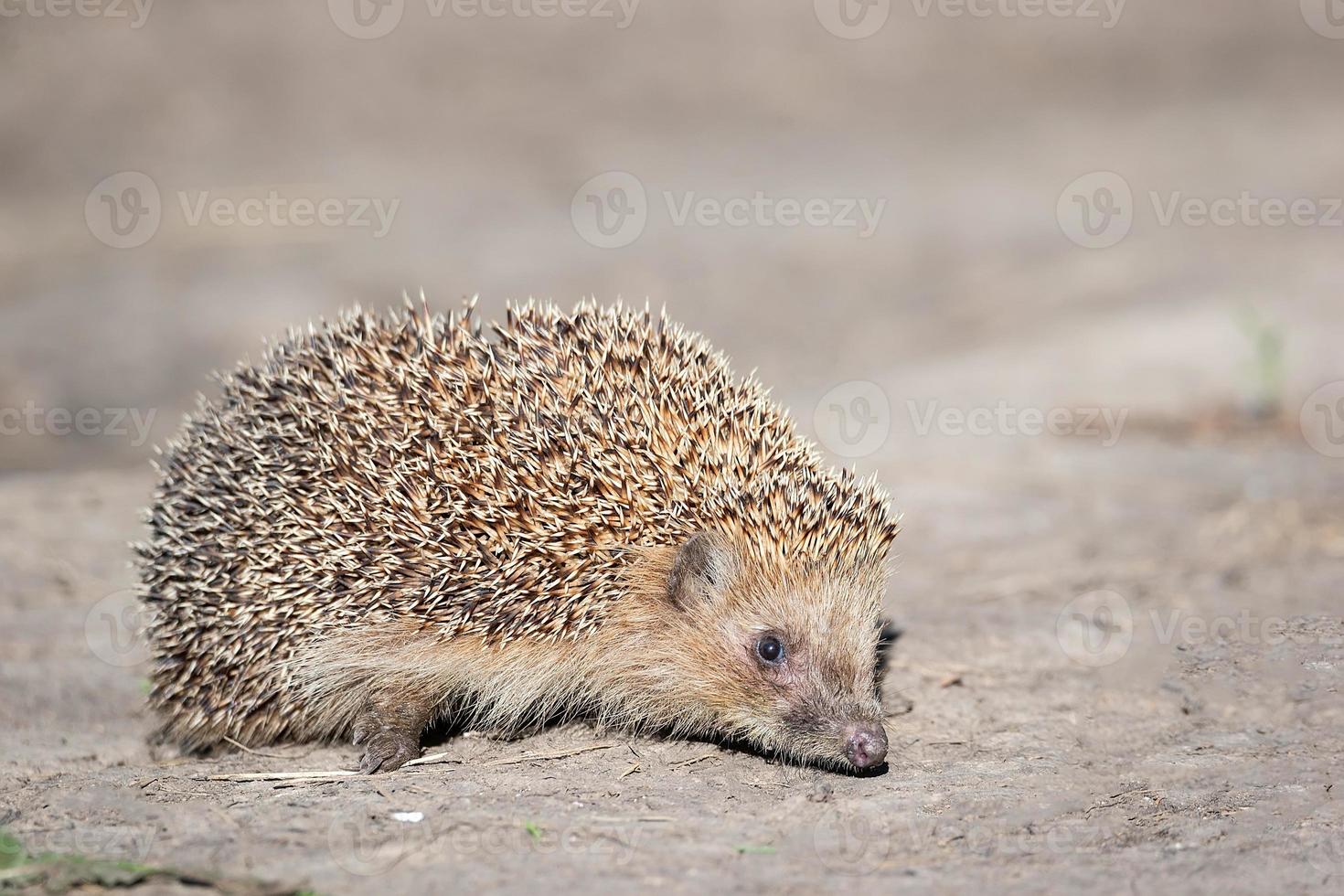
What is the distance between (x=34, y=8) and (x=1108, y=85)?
62.9 ft

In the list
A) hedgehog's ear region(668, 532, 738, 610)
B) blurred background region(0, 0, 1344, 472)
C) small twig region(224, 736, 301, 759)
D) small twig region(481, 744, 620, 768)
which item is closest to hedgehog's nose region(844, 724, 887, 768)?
hedgehog's ear region(668, 532, 738, 610)

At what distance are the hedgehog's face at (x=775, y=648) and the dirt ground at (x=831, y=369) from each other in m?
0.28

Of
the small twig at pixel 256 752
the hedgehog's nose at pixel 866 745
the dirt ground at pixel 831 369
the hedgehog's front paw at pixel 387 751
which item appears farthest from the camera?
the small twig at pixel 256 752

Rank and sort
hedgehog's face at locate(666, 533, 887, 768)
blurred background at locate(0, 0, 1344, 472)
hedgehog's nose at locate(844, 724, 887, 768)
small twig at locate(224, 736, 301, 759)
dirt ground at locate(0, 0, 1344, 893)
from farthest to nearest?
blurred background at locate(0, 0, 1344, 472) → small twig at locate(224, 736, 301, 759) → hedgehog's face at locate(666, 533, 887, 768) → hedgehog's nose at locate(844, 724, 887, 768) → dirt ground at locate(0, 0, 1344, 893)

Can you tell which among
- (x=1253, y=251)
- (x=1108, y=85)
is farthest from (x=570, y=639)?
(x=1108, y=85)

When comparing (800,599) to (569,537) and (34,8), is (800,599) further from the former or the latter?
(34,8)

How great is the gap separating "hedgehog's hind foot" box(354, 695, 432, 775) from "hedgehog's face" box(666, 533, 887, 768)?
4.06 feet

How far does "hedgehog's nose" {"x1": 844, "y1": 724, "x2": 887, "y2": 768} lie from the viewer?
524 cm

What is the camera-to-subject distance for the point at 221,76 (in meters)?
21.6

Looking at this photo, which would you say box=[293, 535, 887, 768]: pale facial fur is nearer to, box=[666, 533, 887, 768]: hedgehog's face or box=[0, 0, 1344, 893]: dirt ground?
box=[666, 533, 887, 768]: hedgehog's face

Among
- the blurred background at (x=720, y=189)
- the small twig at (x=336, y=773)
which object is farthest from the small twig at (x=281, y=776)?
the blurred background at (x=720, y=189)

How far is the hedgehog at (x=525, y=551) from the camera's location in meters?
5.64

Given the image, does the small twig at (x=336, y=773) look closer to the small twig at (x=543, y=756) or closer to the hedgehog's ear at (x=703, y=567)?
the small twig at (x=543, y=756)

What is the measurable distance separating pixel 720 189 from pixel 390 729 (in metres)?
14.8
